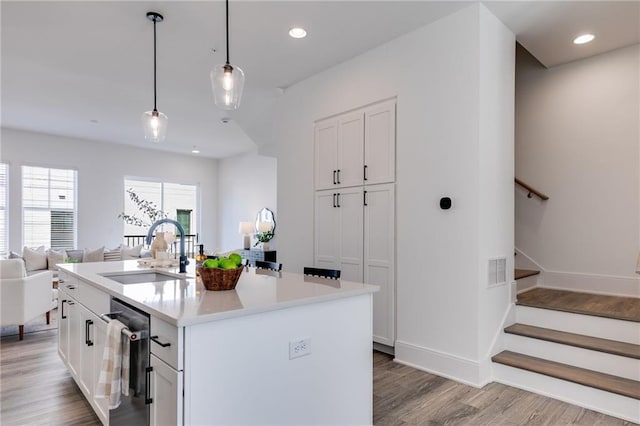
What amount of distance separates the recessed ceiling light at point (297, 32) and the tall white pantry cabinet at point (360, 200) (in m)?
0.88

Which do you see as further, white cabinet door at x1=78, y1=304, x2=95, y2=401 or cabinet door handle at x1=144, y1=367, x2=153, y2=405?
white cabinet door at x1=78, y1=304, x2=95, y2=401

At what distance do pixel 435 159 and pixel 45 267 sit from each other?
260 inches

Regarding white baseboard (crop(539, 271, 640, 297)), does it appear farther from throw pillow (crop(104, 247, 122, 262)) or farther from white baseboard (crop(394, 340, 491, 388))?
throw pillow (crop(104, 247, 122, 262))

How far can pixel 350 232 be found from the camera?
3818mm

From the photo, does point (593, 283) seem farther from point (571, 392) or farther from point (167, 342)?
point (167, 342)

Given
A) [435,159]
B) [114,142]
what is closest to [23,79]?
[114,142]

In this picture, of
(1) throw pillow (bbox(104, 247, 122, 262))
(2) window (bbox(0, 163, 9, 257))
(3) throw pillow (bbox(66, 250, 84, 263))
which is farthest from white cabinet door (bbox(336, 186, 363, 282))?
(2) window (bbox(0, 163, 9, 257))

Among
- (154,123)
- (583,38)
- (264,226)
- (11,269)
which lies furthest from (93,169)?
(583,38)

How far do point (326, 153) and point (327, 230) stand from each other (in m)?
0.83

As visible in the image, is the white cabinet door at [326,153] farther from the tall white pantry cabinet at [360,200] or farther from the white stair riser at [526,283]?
the white stair riser at [526,283]

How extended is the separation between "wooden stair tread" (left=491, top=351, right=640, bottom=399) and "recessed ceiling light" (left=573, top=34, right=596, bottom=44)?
279 centimetres

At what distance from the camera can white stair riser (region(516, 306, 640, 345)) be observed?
2.78 meters

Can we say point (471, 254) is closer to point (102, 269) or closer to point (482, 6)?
point (482, 6)

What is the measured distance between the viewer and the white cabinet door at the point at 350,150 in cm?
374
